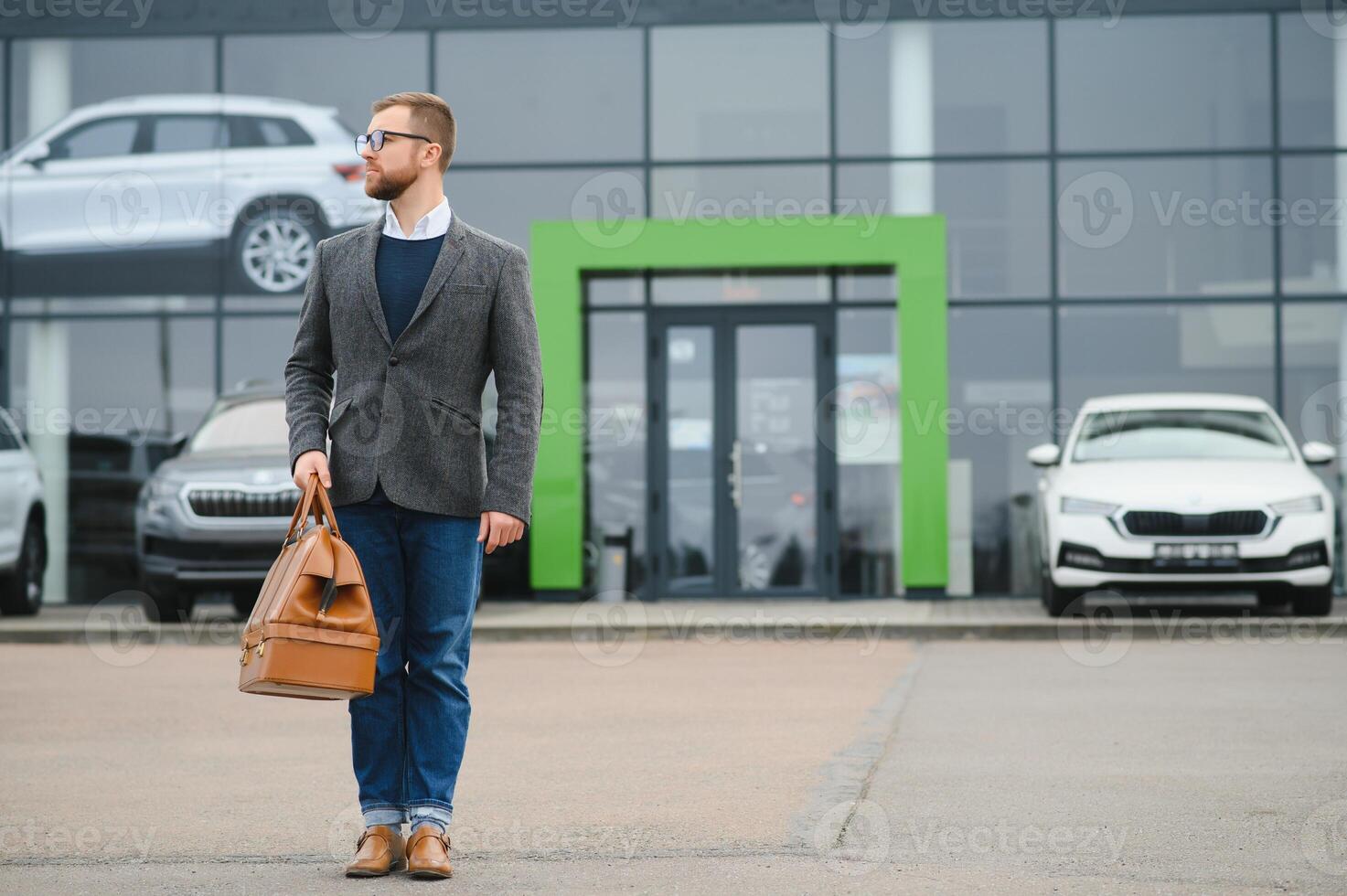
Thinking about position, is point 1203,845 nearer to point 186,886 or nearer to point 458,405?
point 458,405

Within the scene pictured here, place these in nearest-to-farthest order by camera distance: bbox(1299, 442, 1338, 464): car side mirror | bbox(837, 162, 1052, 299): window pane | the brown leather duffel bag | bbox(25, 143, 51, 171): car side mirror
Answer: the brown leather duffel bag → bbox(1299, 442, 1338, 464): car side mirror → bbox(837, 162, 1052, 299): window pane → bbox(25, 143, 51, 171): car side mirror

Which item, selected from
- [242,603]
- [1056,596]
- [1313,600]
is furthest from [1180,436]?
[242,603]

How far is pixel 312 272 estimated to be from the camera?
461cm

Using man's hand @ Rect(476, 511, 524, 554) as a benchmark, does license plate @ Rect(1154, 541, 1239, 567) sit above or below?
below

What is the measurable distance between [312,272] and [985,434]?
12.0 meters

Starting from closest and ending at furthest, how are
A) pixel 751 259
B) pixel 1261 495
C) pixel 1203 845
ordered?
pixel 1203 845 < pixel 1261 495 < pixel 751 259

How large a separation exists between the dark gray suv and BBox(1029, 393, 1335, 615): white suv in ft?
18.4

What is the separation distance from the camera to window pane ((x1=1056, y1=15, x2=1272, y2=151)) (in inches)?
648

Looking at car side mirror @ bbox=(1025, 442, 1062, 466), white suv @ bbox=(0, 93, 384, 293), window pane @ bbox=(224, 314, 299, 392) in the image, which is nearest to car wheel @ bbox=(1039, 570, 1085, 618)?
car side mirror @ bbox=(1025, 442, 1062, 466)

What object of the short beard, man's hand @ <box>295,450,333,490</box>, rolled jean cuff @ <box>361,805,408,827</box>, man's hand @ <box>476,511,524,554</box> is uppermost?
the short beard

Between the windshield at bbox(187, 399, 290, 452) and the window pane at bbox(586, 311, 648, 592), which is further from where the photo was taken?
the window pane at bbox(586, 311, 648, 592)

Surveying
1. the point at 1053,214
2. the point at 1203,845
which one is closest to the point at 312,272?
the point at 1203,845

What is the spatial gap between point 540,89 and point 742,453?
155 inches

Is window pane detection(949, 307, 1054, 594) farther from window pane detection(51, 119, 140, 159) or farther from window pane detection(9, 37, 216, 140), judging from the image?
window pane detection(51, 119, 140, 159)
